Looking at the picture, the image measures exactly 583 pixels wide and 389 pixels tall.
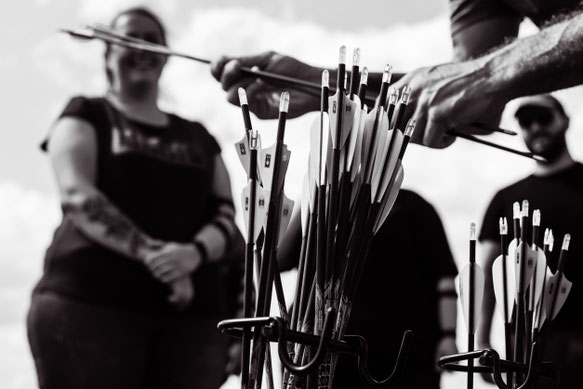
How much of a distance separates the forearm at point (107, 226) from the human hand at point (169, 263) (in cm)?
2

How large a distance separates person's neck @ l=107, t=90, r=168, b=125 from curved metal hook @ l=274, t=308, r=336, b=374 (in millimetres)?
1961

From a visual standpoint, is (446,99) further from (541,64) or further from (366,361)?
(366,361)

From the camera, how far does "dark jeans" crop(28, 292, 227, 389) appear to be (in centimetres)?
258

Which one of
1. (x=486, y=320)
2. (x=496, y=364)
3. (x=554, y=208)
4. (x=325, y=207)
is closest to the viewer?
(x=325, y=207)

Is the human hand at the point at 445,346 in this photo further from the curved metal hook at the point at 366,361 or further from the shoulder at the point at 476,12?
the curved metal hook at the point at 366,361

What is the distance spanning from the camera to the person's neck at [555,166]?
125 inches

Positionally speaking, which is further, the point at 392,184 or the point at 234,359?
the point at 234,359

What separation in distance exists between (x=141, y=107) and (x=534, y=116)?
1.23 meters

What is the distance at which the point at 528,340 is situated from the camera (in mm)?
1302

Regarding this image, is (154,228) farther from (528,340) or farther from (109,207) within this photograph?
(528,340)

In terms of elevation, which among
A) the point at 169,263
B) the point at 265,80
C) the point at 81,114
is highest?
the point at 81,114

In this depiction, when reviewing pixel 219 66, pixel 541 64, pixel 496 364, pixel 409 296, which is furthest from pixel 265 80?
pixel 409 296

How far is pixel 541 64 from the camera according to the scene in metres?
1.54

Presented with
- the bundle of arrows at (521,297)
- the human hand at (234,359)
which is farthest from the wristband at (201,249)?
the bundle of arrows at (521,297)
